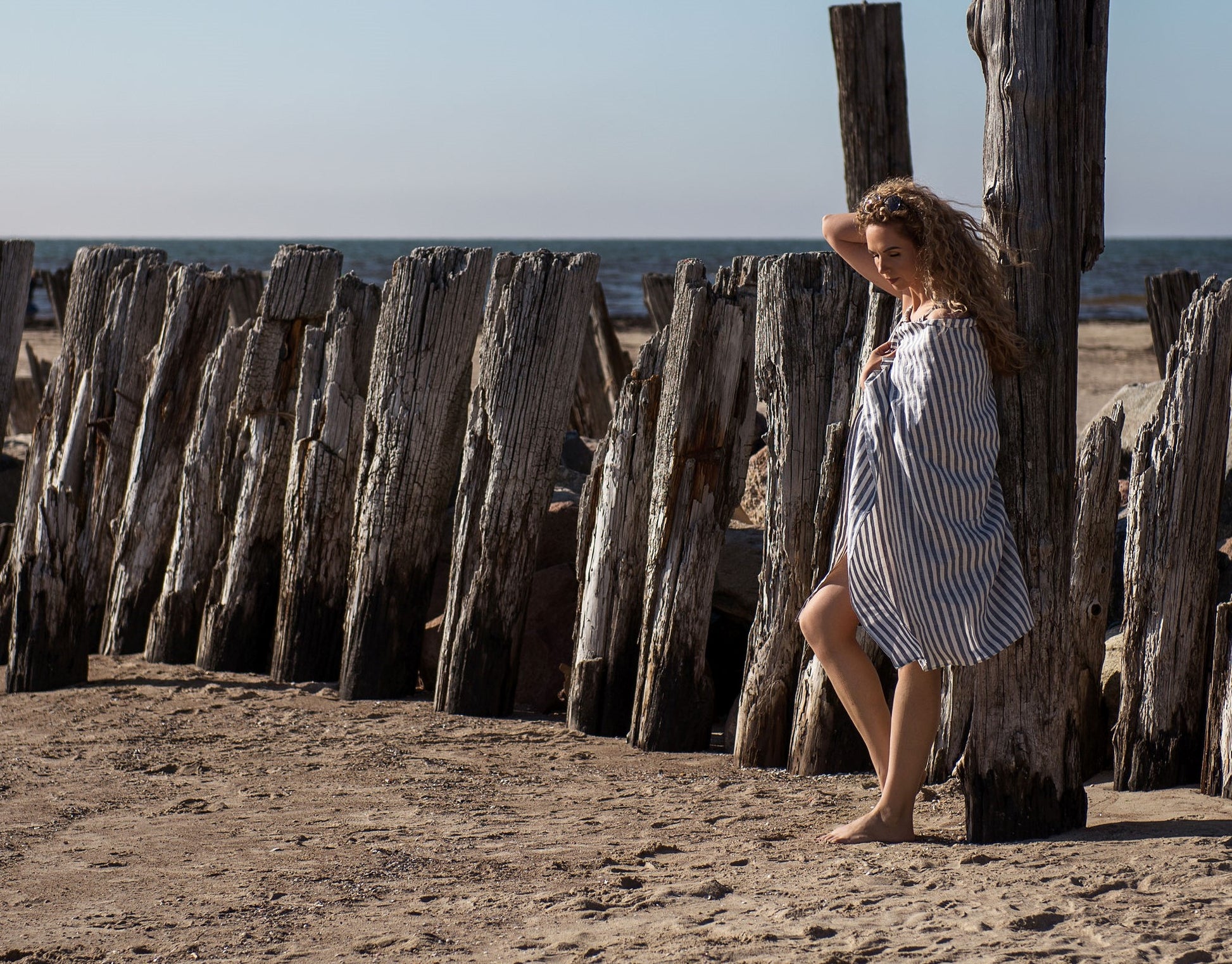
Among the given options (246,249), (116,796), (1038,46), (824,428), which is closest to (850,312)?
(824,428)

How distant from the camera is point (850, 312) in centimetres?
428

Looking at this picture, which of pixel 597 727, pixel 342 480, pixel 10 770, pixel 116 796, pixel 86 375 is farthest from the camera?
pixel 86 375

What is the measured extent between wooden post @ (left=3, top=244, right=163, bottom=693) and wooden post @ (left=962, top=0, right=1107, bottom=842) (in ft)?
12.8

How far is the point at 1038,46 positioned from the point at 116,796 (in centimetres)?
355

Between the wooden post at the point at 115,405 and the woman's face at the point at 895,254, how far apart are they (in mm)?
3726

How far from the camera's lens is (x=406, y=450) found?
17.0 ft

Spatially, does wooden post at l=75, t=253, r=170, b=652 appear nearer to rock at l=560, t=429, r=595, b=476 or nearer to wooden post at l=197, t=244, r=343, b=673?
wooden post at l=197, t=244, r=343, b=673

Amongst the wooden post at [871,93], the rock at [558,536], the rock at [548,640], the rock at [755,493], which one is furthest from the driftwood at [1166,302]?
the rock at [548,640]

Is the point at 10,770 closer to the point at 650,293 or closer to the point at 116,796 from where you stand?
the point at 116,796

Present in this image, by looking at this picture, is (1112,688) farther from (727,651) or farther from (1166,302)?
(1166,302)

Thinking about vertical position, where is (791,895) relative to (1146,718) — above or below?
below

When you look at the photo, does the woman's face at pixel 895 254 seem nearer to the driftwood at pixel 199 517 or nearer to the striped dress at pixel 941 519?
the striped dress at pixel 941 519

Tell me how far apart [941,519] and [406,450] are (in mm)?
2485

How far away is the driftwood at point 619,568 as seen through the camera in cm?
472
